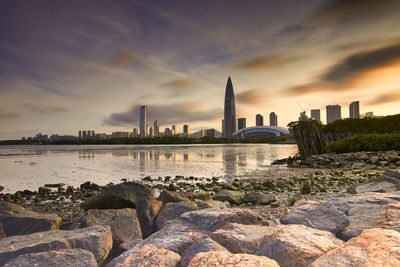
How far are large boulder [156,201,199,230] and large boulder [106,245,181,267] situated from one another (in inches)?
102

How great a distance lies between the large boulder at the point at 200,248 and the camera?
3906 millimetres

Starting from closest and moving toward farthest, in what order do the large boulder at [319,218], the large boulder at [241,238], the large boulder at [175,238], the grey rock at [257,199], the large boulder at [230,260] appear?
1. the large boulder at [230,260]
2. the large boulder at [241,238]
3. the large boulder at [175,238]
4. the large boulder at [319,218]
5. the grey rock at [257,199]

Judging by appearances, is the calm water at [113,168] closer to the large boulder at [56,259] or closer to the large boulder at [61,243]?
the large boulder at [61,243]

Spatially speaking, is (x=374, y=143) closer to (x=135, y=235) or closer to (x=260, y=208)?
(x=260, y=208)

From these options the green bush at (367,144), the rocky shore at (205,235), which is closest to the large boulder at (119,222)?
the rocky shore at (205,235)

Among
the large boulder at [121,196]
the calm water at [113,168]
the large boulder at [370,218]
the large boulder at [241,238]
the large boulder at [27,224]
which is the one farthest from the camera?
the calm water at [113,168]

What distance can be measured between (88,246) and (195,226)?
1519 millimetres

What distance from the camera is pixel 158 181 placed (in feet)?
52.8

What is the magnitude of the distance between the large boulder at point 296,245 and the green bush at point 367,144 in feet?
70.9

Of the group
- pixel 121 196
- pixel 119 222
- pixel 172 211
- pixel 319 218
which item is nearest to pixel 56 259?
pixel 119 222

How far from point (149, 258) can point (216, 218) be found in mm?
1611

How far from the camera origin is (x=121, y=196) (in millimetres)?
7895

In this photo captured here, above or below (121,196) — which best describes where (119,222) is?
below

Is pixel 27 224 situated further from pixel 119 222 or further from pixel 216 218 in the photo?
pixel 216 218
